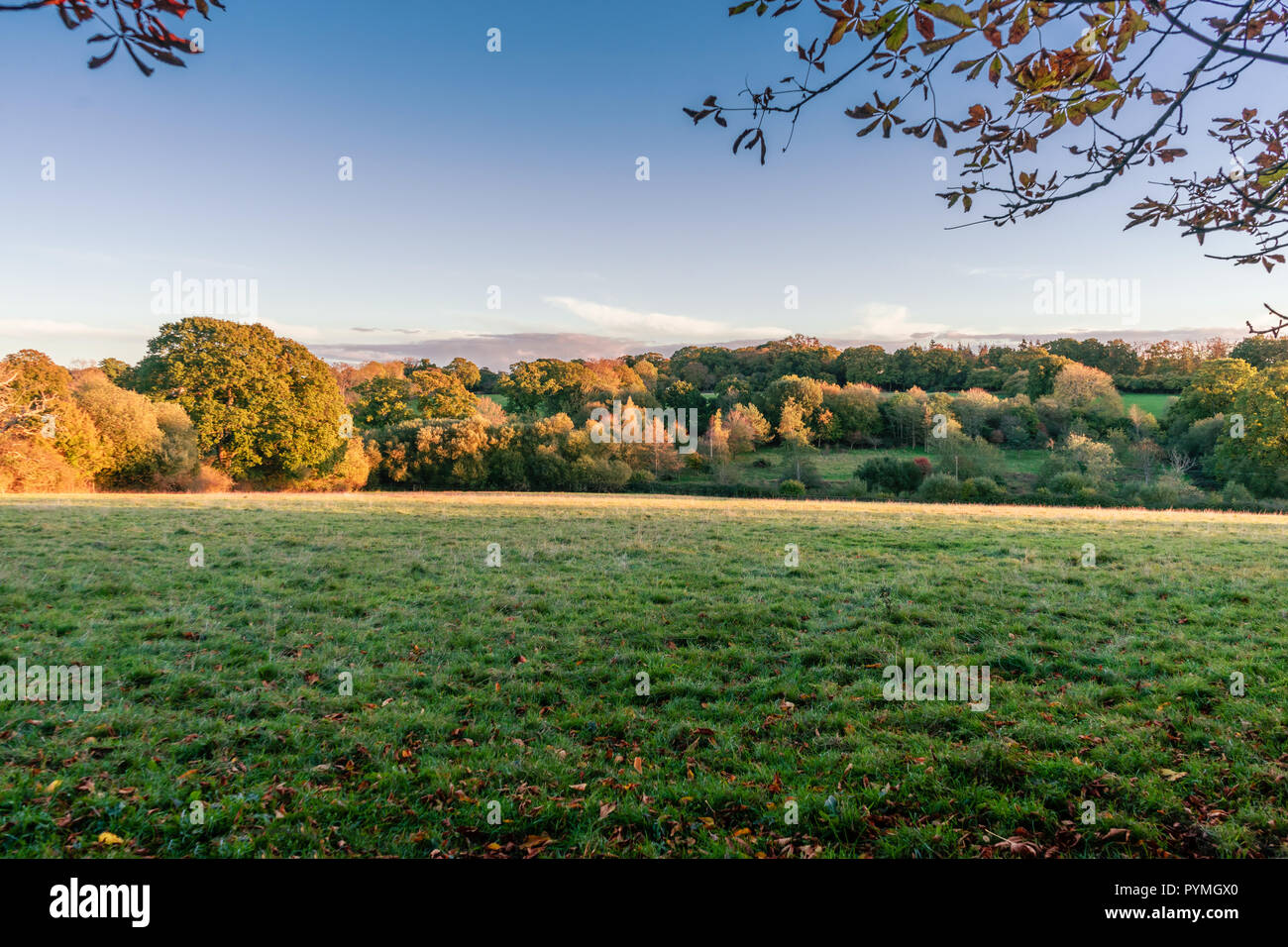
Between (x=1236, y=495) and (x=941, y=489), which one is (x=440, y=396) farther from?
(x=1236, y=495)

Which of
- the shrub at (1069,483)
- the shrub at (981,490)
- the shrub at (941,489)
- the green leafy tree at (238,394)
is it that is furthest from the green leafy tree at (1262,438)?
the green leafy tree at (238,394)

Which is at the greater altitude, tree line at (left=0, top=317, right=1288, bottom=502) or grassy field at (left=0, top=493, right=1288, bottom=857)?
tree line at (left=0, top=317, right=1288, bottom=502)

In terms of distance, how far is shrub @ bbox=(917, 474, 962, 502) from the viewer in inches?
1671

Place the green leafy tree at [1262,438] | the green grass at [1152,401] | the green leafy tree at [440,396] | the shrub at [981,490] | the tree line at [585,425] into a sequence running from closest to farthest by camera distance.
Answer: the tree line at [585,425]
the green leafy tree at [1262,438]
the shrub at [981,490]
the green grass at [1152,401]
the green leafy tree at [440,396]

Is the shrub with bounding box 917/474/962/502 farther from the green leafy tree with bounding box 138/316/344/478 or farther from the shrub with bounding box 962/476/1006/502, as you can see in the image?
the green leafy tree with bounding box 138/316/344/478

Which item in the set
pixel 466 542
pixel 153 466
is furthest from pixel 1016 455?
pixel 153 466

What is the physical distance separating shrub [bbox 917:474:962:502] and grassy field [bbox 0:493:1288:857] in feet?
109

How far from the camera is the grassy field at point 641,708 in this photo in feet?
12.0

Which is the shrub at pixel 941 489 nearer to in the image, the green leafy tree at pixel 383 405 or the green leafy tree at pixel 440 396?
the green leafy tree at pixel 440 396

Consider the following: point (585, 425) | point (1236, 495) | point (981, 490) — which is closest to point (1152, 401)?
point (1236, 495)

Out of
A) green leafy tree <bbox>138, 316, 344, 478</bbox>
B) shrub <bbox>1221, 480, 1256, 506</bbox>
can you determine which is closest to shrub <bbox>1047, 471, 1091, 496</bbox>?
shrub <bbox>1221, 480, 1256, 506</bbox>

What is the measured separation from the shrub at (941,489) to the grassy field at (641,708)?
33.1 m

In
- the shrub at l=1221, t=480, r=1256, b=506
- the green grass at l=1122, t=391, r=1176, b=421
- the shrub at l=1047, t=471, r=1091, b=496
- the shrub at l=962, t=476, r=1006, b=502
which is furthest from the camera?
the green grass at l=1122, t=391, r=1176, b=421
